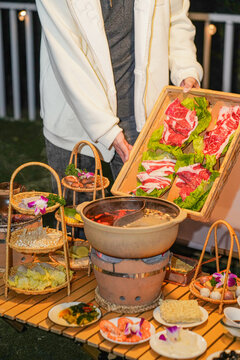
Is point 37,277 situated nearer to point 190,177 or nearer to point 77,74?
point 190,177

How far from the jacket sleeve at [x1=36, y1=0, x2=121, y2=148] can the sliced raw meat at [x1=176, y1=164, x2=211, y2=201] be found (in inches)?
14.7

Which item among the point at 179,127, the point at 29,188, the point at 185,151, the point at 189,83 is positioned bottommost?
the point at 29,188

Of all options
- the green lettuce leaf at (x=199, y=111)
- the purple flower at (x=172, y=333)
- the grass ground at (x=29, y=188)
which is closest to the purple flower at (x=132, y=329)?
the purple flower at (x=172, y=333)

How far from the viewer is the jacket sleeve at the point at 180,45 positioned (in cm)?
321

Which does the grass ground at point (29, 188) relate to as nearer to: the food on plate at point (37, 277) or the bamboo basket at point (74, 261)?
the food on plate at point (37, 277)

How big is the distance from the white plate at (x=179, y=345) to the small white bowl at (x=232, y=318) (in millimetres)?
132

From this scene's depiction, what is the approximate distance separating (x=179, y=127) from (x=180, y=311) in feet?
3.26

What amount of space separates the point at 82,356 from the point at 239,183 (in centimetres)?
136

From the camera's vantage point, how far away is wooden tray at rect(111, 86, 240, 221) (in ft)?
8.78

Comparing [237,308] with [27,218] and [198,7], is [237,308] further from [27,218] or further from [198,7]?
[198,7]

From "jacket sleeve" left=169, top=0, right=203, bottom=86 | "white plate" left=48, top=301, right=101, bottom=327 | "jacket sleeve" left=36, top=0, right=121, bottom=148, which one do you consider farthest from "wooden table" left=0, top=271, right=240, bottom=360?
"jacket sleeve" left=169, top=0, right=203, bottom=86

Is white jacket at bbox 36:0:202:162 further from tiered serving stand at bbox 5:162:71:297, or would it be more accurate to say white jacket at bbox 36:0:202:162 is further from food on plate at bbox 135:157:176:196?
tiered serving stand at bbox 5:162:71:297

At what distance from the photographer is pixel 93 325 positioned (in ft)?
7.79

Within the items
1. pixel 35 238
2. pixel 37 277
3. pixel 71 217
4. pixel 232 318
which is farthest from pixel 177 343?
pixel 71 217
